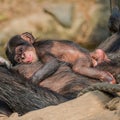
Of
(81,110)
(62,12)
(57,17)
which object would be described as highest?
(81,110)

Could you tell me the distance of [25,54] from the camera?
5160 mm

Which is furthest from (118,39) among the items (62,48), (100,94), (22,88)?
(100,94)

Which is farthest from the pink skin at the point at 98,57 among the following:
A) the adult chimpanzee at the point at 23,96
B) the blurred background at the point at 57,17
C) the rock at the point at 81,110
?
the blurred background at the point at 57,17

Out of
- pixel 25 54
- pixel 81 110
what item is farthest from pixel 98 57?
pixel 81 110

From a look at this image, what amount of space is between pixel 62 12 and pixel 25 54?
26.7 ft

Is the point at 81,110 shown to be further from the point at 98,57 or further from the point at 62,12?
the point at 62,12

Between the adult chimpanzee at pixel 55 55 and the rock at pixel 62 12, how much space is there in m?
7.72

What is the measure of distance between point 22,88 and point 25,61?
0.76 m

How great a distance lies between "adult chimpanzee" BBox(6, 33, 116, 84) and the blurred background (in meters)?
7.45

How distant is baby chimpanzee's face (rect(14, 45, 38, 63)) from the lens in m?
5.18

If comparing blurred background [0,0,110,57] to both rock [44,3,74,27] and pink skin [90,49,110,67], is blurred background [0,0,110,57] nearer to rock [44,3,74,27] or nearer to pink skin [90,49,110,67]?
rock [44,3,74,27]

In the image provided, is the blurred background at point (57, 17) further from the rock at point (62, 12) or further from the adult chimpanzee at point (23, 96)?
the adult chimpanzee at point (23, 96)

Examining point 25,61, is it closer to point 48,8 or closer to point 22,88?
point 22,88

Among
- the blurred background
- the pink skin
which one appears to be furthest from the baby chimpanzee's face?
the blurred background
